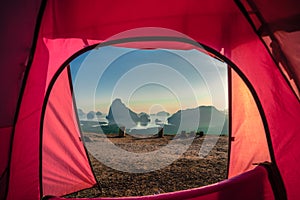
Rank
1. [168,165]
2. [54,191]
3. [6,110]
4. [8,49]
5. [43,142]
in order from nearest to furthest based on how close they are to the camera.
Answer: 1. [8,49]
2. [6,110]
3. [43,142]
4. [54,191]
5. [168,165]

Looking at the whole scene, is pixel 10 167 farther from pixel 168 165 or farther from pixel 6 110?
pixel 168 165

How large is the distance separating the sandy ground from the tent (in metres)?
0.94

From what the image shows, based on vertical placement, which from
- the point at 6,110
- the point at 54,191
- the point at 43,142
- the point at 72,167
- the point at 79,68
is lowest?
the point at 54,191

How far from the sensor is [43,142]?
1947 millimetres

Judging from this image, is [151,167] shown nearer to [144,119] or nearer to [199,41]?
[199,41]

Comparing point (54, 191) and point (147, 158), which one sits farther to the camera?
point (147, 158)

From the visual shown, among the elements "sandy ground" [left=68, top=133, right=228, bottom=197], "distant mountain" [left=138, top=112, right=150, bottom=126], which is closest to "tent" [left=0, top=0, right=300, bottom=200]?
"sandy ground" [left=68, top=133, right=228, bottom=197]

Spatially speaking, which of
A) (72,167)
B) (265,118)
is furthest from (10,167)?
(265,118)

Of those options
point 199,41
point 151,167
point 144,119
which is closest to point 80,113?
point 199,41

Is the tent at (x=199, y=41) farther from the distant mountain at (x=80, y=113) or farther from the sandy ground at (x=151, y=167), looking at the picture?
the sandy ground at (x=151, y=167)

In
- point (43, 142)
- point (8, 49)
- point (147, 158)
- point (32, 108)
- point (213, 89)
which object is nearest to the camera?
point (8, 49)

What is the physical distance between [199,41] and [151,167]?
2494 mm

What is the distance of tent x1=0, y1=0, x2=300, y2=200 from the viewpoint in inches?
50.1

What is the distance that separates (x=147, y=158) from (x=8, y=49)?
3494 mm
